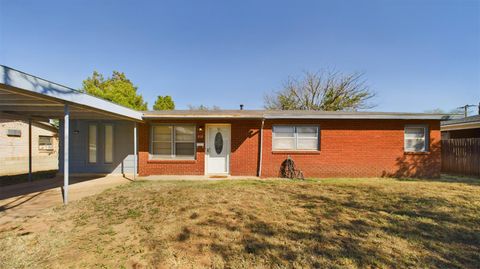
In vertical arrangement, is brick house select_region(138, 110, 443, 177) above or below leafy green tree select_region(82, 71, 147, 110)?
below

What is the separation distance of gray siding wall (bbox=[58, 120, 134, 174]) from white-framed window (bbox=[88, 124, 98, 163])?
12 centimetres

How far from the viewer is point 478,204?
17.0 ft

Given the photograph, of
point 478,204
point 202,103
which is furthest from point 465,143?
point 202,103

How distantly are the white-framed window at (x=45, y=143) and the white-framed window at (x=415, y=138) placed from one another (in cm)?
2643

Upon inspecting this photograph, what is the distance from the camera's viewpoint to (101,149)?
9.36m

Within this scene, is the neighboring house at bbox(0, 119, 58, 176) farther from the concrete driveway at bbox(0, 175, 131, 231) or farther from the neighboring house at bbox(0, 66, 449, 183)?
the neighboring house at bbox(0, 66, 449, 183)

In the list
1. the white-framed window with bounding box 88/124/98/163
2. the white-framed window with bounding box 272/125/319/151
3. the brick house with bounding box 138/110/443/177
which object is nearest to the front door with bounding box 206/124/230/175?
the brick house with bounding box 138/110/443/177

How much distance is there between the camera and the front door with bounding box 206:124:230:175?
9266 mm

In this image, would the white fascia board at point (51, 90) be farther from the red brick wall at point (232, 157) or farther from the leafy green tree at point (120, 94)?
the leafy green tree at point (120, 94)

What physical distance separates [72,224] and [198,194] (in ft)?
9.53

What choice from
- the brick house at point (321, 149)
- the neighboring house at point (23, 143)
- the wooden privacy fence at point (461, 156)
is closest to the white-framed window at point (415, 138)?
the brick house at point (321, 149)

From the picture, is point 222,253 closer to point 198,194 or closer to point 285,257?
point 285,257

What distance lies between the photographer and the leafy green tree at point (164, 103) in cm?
2441

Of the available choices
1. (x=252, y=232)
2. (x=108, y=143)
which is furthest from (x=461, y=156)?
(x=108, y=143)
